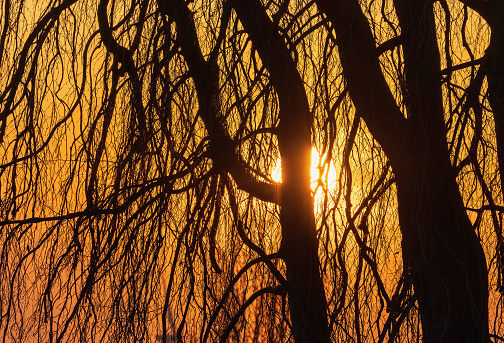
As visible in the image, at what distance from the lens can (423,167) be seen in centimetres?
273

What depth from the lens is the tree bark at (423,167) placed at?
2.78 meters

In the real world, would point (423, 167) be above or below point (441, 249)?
above

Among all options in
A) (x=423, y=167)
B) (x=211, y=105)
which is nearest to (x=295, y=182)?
(x=211, y=105)

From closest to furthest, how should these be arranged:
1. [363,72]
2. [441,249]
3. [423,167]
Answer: [423,167] → [441,249] → [363,72]

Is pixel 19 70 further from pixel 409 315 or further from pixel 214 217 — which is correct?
pixel 409 315

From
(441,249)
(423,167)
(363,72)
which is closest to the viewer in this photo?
(423,167)

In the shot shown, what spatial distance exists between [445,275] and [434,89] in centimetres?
79

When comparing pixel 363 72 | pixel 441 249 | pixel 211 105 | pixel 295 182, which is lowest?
pixel 441 249

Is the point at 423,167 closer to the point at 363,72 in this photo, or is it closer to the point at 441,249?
the point at 441,249

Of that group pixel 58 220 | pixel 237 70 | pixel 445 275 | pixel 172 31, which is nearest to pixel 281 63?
pixel 237 70

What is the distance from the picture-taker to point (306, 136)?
3197 millimetres

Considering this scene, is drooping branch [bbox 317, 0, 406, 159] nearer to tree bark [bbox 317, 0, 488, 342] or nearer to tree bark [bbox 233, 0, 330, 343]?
tree bark [bbox 317, 0, 488, 342]

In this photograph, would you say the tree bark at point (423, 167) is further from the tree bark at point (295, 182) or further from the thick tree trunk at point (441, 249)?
the tree bark at point (295, 182)

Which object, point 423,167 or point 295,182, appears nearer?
point 423,167
